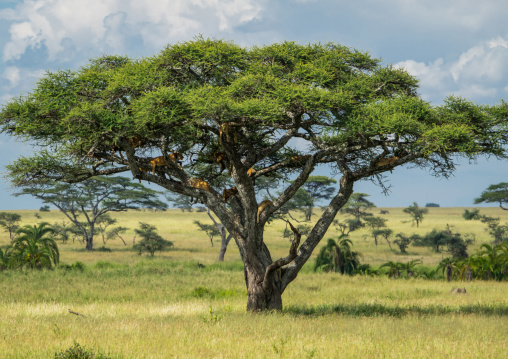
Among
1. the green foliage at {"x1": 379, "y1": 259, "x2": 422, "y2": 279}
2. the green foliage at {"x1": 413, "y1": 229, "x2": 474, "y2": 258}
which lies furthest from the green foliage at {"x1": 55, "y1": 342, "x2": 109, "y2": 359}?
the green foliage at {"x1": 413, "y1": 229, "x2": 474, "y2": 258}

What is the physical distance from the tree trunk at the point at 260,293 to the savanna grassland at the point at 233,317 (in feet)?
2.05

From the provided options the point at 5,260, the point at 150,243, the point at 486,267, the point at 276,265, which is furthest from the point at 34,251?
the point at 486,267

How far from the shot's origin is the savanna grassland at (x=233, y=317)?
9.62 m

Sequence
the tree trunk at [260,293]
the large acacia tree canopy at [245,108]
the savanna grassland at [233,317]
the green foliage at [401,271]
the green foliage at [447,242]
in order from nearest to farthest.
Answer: the savanna grassland at [233,317] → the large acacia tree canopy at [245,108] → the tree trunk at [260,293] → the green foliage at [401,271] → the green foliage at [447,242]

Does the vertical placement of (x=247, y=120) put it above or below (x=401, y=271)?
above

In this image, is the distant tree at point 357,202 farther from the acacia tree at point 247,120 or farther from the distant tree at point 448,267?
the acacia tree at point 247,120

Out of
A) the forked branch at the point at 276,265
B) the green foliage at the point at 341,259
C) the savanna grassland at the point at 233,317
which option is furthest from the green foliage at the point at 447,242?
the forked branch at the point at 276,265

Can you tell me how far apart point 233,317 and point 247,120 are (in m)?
5.06

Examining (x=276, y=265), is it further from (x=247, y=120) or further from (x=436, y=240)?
(x=436, y=240)

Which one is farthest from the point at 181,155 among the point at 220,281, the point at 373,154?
the point at 220,281

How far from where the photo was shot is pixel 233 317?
44.0 ft

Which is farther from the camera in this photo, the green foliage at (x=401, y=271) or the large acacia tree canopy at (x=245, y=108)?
the green foliage at (x=401, y=271)

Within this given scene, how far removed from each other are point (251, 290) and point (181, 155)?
4573 millimetres

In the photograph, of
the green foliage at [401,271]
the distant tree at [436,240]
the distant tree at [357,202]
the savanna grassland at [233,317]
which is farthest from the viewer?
the distant tree at [357,202]
